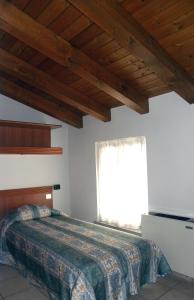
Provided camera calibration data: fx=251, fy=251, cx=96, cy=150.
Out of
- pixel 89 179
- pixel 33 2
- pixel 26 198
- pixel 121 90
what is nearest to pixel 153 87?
pixel 121 90

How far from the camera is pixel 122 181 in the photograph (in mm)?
3939

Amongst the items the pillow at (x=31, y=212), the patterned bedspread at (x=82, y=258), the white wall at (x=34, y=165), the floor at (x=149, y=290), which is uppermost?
the white wall at (x=34, y=165)

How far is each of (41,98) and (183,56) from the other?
234 centimetres

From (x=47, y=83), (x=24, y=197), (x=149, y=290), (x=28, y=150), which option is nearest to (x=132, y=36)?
(x=47, y=83)

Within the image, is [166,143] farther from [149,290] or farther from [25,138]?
[25,138]

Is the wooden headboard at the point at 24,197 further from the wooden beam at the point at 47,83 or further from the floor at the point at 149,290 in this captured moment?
the wooden beam at the point at 47,83

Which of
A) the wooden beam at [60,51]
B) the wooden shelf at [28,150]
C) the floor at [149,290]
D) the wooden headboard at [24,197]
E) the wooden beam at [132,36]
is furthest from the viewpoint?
the wooden headboard at [24,197]

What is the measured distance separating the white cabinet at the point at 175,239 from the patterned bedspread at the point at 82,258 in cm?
18

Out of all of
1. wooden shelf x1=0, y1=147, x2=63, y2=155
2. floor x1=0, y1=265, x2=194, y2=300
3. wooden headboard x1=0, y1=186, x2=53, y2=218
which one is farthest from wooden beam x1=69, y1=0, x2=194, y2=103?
wooden headboard x1=0, y1=186, x2=53, y2=218

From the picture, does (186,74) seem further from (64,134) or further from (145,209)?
(64,134)

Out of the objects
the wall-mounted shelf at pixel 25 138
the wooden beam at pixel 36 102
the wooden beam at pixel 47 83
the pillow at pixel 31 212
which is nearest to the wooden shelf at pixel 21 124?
the wall-mounted shelf at pixel 25 138

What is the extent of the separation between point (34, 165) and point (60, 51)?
2.42 m

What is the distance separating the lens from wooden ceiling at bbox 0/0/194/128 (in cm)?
205

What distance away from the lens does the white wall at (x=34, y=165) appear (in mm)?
4188
